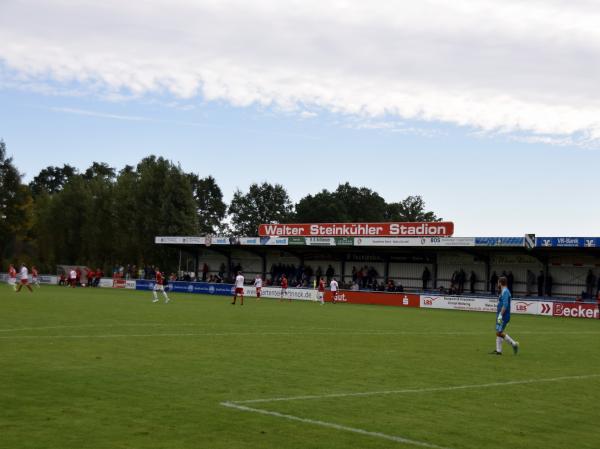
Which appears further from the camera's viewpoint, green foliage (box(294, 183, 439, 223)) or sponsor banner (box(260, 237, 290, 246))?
green foliage (box(294, 183, 439, 223))

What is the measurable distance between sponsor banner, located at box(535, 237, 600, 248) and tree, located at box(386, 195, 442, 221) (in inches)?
3538

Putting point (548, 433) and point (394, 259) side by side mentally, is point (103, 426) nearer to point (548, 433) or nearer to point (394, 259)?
point (548, 433)

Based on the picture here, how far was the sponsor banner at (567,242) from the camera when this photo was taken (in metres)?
49.8

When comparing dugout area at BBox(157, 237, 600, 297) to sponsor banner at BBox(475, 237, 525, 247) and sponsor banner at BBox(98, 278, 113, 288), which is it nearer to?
sponsor banner at BBox(475, 237, 525, 247)

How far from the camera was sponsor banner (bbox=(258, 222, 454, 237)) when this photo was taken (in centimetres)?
5912

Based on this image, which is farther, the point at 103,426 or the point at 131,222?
the point at 131,222

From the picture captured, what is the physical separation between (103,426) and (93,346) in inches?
343

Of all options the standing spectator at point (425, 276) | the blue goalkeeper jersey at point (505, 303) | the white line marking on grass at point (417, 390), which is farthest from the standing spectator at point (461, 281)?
the white line marking on grass at point (417, 390)

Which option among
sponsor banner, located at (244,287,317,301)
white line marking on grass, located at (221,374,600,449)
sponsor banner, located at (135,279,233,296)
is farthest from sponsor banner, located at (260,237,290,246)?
white line marking on grass, located at (221,374,600,449)

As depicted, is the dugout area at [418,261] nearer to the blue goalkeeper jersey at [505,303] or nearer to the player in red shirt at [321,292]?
the player in red shirt at [321,292]

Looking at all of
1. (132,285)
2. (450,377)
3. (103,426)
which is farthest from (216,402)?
(132,285)

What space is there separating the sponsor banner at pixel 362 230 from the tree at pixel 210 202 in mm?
79360

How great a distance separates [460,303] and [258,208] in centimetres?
9691

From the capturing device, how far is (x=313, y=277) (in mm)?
69625
